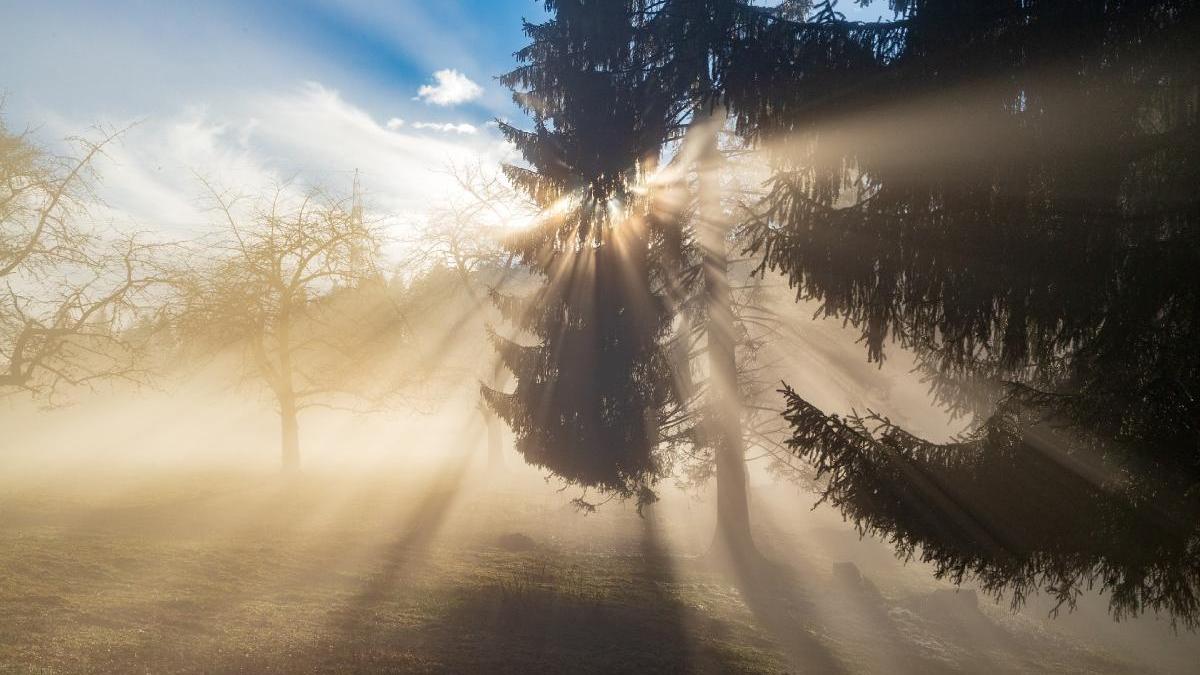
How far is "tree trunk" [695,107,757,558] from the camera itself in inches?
492

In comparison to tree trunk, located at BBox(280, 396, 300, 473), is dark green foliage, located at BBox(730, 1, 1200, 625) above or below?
above

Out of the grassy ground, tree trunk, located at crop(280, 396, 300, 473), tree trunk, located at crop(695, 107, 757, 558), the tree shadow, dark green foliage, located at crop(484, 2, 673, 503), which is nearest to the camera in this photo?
the grassy ground

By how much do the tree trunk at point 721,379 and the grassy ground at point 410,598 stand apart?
1.03 metres

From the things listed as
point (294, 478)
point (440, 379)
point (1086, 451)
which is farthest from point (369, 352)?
point (1086, 451)

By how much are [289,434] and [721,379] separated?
11.3 metres

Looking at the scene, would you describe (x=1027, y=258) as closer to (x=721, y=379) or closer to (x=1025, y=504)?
(x=1025, y=504)

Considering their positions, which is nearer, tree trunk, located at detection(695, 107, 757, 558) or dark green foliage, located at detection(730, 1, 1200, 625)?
dark green foliage, located at detection(730, 1, 1200, 625)

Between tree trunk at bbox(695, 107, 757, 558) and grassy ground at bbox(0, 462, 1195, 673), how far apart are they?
103 centimetres

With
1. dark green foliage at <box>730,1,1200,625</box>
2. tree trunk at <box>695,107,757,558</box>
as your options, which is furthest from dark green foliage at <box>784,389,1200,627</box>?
tree trunk at <box>695,107,757,558</box>

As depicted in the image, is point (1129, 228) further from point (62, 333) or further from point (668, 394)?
point (62, 333)

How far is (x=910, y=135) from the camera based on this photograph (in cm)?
497

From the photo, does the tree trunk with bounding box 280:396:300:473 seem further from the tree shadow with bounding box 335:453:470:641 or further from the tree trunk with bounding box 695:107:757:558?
the tree trunk with bounding box 695:107:757:558

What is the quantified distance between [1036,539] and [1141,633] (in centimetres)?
1300

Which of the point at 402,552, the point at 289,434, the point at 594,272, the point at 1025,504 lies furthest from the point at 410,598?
the point at 289,434
